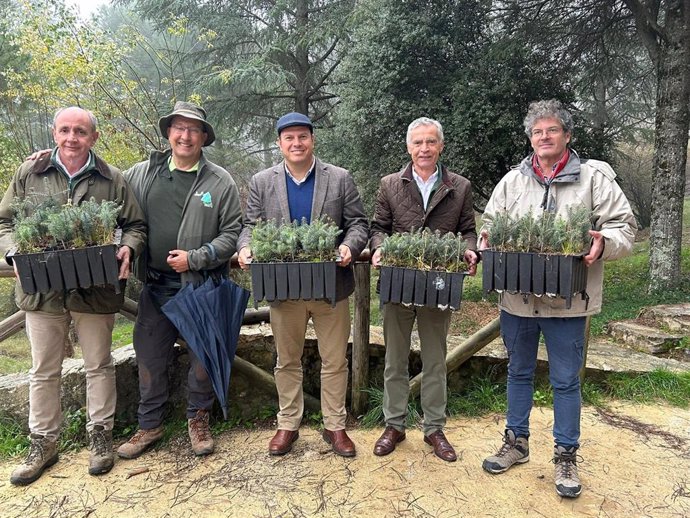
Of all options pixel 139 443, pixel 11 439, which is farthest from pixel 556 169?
pixel 11 439

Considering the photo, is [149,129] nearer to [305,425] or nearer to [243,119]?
[243,119]

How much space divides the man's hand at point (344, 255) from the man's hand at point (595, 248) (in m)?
1.34

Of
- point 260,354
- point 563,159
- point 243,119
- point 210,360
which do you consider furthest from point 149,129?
point 563,159

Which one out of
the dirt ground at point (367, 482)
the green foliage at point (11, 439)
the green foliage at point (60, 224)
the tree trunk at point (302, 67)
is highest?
the tree trunk at point (302, 67)

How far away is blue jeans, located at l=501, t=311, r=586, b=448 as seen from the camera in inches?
112

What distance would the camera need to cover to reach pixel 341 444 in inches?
133

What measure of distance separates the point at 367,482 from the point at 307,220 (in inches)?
68.9

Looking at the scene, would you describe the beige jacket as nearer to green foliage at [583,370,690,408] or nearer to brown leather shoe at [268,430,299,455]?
brown leather shoe at [268,430,299,455]

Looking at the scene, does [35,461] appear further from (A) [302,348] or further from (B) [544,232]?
(B) [544,232]

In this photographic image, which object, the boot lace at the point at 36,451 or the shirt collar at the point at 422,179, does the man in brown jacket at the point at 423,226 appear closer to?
the shirt collar at the point at 422,179

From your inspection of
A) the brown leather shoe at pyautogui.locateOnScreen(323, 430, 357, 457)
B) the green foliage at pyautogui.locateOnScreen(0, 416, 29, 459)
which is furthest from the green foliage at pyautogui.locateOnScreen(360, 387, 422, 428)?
the green foliage at pyautogui.locateOnScreen(0, 416, 29, 459)

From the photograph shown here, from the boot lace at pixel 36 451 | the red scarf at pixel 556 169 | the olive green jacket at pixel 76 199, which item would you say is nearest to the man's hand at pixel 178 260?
the olive green jacket at pixel 76 199

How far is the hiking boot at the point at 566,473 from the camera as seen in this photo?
2.84m

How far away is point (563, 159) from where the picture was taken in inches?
114
